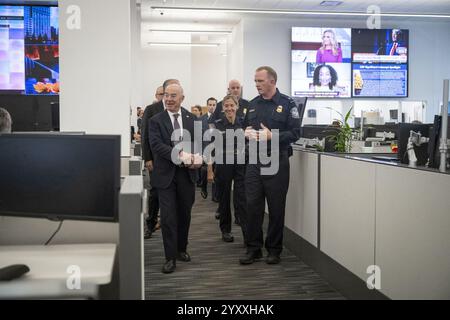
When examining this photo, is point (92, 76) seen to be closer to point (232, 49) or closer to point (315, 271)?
point (315, 271)

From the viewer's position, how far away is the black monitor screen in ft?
6.36

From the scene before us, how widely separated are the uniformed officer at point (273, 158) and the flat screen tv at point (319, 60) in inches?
273

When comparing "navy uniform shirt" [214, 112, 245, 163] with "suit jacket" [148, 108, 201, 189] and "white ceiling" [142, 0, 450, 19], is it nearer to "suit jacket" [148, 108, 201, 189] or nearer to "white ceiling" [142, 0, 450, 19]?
"suit jacket" [148, 108, 201, 189]

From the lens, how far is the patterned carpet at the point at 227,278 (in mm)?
3451

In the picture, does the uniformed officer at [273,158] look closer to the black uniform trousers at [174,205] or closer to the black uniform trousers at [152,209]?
the black uniform trousers at [174,205]

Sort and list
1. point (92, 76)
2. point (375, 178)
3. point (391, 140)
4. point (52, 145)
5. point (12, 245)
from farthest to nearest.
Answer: point (391, 140) < point (92, 76) < point (375, 178) < point (12, 245) < point (52, 145)

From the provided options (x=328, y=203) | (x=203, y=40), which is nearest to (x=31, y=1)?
(x=203, y=40)

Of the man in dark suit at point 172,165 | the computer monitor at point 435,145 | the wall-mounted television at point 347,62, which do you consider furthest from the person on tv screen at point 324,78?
the computer monitor at point 435,145

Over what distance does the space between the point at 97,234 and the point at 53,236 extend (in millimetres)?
188

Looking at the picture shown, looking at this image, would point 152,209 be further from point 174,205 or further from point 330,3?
point 330,3

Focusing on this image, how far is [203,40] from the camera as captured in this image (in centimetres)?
1486

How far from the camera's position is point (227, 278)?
3.82 m

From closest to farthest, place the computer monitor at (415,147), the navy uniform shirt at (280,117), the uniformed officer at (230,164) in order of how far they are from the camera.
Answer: the computer monitor at (415,147), the navy uniform shirt at (280,117), the uniformed officer at (230,164)

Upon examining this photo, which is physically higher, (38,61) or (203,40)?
(203,40)
